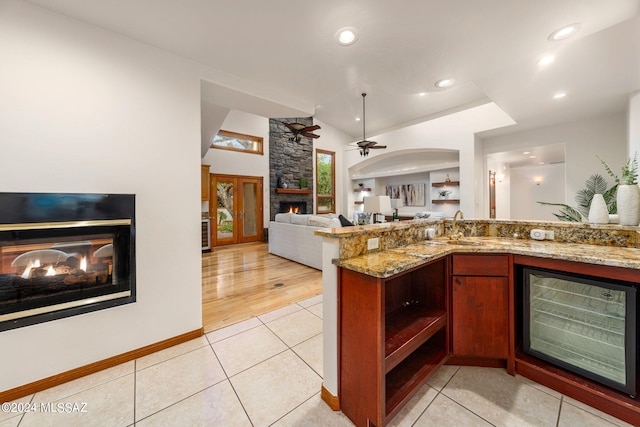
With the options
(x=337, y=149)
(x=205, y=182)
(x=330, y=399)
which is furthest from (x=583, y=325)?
(x=337, y=149)

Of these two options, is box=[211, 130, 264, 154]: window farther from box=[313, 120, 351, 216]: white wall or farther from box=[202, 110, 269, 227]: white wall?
box=[313, 120, 351, 216]: white wall

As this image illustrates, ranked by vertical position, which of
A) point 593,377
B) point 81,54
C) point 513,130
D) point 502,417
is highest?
point 513,130

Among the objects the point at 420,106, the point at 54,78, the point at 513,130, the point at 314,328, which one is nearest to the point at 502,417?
the point at 314,328

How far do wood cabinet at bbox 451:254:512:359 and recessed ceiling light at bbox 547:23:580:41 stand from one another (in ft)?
5.78

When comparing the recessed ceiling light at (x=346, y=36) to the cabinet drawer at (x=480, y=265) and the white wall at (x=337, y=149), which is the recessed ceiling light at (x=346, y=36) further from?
the white wall at (x=337, y=149)

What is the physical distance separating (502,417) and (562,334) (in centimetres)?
78

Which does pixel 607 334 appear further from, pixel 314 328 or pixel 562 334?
pixel 314 328

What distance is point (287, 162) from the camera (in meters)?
8.17

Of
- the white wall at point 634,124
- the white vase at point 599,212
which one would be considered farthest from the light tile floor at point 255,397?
the white wall at point 634,124

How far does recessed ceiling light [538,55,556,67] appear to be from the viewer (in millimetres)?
2488

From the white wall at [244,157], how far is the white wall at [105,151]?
504cm

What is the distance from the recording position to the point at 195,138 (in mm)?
2141

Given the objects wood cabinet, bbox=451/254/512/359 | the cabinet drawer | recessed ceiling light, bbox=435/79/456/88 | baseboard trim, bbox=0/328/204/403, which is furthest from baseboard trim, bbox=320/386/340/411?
recessed ceiling light, bbox=435/79/456/88

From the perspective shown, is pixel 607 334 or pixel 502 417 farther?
pixel 607 334
